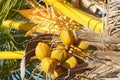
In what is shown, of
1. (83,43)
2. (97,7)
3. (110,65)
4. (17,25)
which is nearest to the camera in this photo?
(110,65)

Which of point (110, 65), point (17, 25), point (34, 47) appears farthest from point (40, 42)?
point (17, 25)

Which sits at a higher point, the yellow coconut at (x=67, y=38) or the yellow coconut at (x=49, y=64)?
the yellow coconut at (x=67, y=38)

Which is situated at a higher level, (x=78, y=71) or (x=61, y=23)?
(x=61, y=23)

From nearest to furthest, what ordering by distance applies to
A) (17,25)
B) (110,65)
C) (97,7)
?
(110,65)
(97,7)
(17,25)

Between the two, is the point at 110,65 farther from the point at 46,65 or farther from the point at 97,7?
the point at 97,7

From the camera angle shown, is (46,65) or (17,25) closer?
(46,65)
